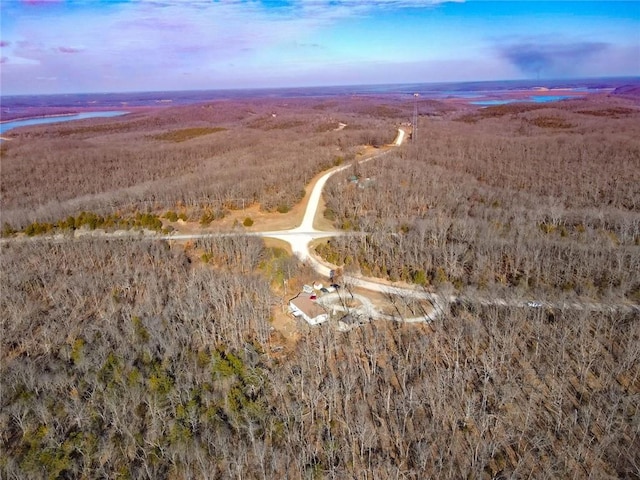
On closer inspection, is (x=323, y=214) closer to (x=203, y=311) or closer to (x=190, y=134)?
(x=203, y=311)

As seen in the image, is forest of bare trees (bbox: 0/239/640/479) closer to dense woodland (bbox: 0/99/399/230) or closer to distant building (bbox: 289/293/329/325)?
distant building (bbox: 289/293/329/325)

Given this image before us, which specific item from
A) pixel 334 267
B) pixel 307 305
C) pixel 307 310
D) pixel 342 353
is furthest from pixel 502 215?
pixel 342 353

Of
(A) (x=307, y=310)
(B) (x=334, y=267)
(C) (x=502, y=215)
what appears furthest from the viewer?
(C) (x=502, y=215)

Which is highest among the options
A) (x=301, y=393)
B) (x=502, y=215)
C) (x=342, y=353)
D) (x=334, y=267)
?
(x=502, y=215)

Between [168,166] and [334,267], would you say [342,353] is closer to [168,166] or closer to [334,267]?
[334,267]

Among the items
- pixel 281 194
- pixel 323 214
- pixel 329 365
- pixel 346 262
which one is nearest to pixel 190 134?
pixel 281 194

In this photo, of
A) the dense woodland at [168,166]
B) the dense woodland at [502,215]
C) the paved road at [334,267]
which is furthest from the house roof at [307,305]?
the dense woodland at [168,166]

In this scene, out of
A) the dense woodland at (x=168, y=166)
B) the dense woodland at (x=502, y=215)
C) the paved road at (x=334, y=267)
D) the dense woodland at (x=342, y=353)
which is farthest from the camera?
the dense woodland at (x=168, y=166)

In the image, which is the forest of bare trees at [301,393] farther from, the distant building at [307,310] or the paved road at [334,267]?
the distant building at [307,310]
